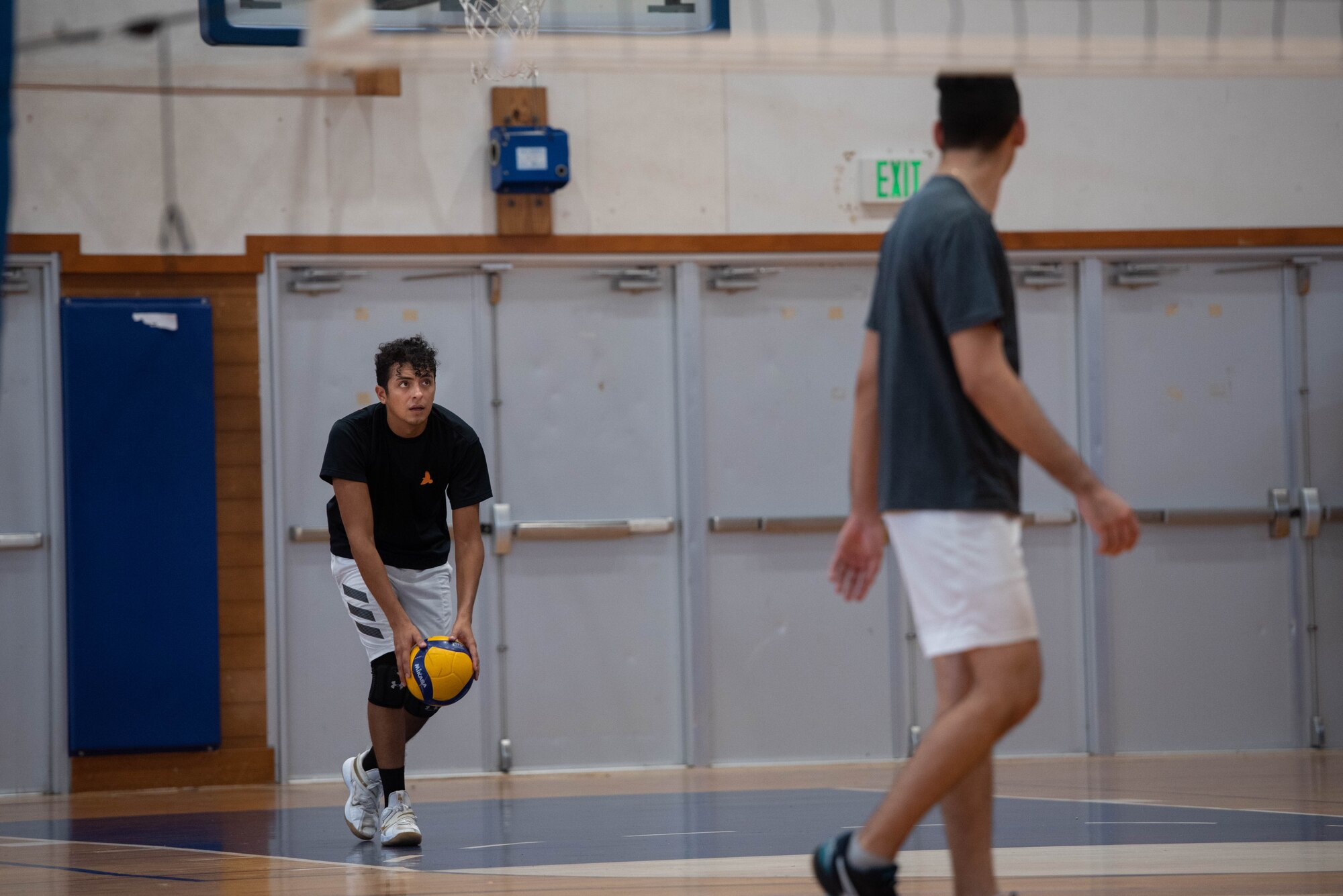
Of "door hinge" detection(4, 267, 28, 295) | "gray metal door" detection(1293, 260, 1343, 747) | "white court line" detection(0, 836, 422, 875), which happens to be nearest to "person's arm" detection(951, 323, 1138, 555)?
"white court line" detection(0, 836, 422, 875)

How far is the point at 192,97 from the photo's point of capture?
277 inches

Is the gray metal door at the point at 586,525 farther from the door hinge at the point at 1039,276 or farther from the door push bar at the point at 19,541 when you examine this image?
the door push bar at the point at 19,541

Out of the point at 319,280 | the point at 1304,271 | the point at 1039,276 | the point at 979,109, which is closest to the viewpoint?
the point at 979,109

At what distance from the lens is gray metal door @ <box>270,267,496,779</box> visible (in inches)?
280

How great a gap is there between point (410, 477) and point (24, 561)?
315 cm

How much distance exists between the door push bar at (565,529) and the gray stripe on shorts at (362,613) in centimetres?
243

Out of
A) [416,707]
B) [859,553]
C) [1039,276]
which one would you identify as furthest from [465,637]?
[1039,276]

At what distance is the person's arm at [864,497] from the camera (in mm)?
2758

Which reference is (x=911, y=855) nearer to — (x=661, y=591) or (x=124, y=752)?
(x=661, y=591)

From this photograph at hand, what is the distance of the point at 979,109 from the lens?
2715mm

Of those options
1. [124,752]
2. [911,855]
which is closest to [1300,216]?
[911,855]

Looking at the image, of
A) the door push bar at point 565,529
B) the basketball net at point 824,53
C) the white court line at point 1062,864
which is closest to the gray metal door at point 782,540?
the door push bar at point 565,529

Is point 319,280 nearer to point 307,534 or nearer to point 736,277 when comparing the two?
point 307,534

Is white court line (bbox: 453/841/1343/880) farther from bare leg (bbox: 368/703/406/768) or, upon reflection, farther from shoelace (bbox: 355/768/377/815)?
shoelace (bbox: 355/768/377/815)
